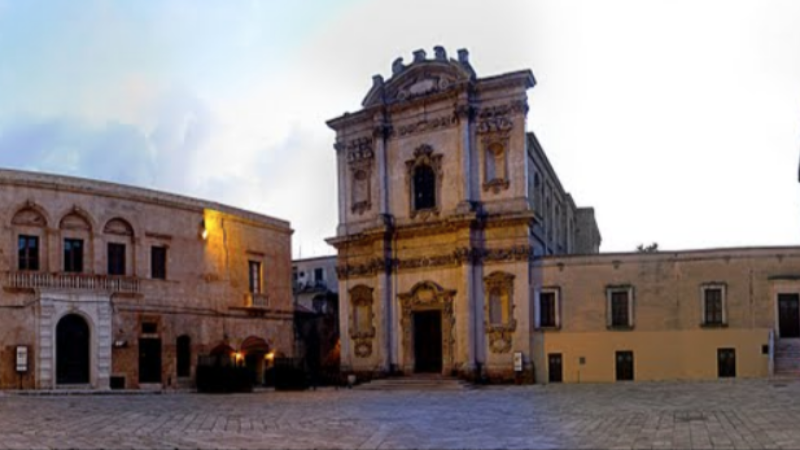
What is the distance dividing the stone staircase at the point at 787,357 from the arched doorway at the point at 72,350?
2490cm

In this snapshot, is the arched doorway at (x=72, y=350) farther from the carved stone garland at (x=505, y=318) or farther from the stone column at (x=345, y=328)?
the carved stone garland at (x=505, y=318)

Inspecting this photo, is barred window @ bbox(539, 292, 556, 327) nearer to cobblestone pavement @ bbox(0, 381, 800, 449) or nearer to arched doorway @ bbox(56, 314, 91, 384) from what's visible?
cobblestone pavement @ bbox(0, 381, 800, 449)

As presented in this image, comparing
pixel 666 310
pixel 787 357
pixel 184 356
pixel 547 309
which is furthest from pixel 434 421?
pixel 184 356

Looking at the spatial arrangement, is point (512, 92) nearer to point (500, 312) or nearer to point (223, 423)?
point (500, 312)

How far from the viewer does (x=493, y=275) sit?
34781mm

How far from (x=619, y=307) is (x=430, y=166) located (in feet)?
31.6

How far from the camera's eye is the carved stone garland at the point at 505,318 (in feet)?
112

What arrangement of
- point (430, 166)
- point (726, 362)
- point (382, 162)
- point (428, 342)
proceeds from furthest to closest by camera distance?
1. point (382, 162)
2. point (430, 166)
3. point (428, 342)
4. point (726, 362)

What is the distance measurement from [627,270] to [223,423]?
2023 centimetres

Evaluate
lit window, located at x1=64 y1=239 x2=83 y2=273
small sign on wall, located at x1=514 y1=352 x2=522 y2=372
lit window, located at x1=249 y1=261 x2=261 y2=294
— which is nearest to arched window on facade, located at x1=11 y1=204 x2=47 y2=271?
lit window, located at x1=64 y1=239 x2=83 y2=273

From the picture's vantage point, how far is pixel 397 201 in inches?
1474

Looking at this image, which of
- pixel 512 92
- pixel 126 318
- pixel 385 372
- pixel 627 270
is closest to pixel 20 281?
pixel 126 318

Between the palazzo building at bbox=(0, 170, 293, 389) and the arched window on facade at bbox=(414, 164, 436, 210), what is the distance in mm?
7920

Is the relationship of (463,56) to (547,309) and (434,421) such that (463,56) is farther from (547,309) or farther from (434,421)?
(434,421)
